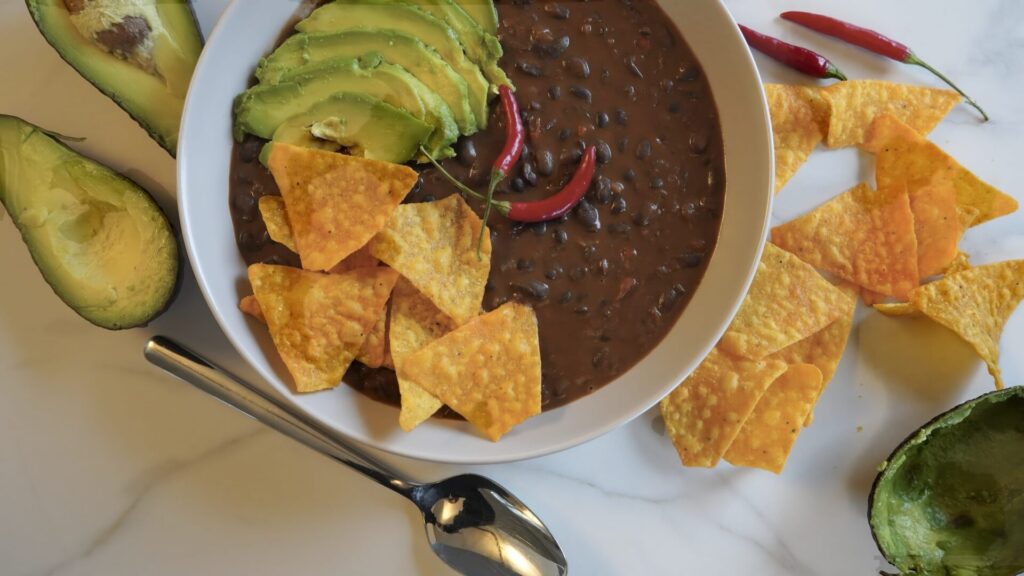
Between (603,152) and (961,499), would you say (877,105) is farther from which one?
(961,499)

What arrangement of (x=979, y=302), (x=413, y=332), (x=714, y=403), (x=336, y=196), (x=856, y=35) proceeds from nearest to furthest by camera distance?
(x=336, y=196) < (x=413, y=332) < (x=714, y=403) < (x=979, y=302) < (x=856, y=35)

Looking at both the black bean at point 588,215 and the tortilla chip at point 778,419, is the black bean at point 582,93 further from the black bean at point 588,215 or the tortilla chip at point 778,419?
the tortilla chip at point 778,419

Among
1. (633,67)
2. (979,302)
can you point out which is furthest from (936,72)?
(633,67)

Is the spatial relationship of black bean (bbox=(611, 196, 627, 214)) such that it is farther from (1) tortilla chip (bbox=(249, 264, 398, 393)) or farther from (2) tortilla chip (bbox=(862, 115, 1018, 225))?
(2) tortilla chip (bbox=(862, 115, 1018, 225))

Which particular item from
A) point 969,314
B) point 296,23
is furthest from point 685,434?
point 296,23

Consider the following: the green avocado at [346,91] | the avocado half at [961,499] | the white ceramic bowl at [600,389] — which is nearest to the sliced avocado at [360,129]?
the green avocado at [346,91]

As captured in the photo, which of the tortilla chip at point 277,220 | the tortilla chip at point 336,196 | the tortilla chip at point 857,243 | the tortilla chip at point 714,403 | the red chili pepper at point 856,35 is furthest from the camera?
the red chili pepper at point 856,35
